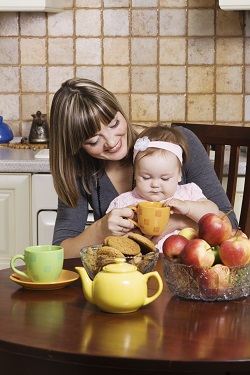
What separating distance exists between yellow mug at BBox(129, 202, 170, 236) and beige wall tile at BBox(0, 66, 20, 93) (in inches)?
70.8

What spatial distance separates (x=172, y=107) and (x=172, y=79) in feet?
0.42

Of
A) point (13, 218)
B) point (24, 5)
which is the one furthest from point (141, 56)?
point (13, 218)

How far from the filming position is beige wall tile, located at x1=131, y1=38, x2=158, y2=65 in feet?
12.0

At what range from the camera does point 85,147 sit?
234 cm

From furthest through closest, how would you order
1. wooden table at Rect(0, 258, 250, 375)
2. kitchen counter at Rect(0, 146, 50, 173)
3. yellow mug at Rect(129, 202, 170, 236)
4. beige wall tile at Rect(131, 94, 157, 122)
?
beige wall tile at Rect(131, 94, 157, 122), kitchen counter at Rect(0, 146, 50, 173), yellow mug at Rect(129, 202, 170, 236), wooden table at Rect(0, 258, 250, 375)

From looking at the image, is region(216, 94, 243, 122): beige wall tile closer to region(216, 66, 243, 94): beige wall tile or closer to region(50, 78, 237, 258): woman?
region(216, 66, 243, 94): beige wall tile

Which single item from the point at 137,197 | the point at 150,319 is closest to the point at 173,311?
the point at 150,319

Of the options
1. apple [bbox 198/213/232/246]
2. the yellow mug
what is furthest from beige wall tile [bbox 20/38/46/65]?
apple [bbox 198/213/232/246]

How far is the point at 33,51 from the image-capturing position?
3.72 m

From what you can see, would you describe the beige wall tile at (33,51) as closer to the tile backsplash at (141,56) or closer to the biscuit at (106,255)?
the tile backsplash at (141,56)

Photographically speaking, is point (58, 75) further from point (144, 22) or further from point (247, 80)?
point (247, 80)

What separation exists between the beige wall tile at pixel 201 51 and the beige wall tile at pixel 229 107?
0.57 feet

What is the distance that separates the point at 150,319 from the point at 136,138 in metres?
0.97

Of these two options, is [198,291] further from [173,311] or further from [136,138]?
[136,138]
